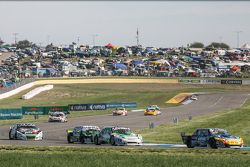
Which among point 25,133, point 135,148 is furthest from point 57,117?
point 135,148

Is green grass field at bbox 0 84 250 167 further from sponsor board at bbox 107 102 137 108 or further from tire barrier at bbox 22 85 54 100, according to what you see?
sponsor board at bbox 107 102 137 108

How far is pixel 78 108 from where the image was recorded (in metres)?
87.9

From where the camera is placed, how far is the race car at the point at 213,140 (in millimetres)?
37750

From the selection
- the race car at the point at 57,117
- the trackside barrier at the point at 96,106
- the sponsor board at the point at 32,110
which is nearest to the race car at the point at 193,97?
the trackside barrier at the point at 96,106

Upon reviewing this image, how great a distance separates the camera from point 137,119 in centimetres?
7412

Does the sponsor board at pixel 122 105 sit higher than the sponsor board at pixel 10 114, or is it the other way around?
the sponsor board at pixel 10 114

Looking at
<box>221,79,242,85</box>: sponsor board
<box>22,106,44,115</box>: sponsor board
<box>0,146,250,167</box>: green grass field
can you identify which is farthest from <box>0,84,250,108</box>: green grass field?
<box>0,146,250,167</box>: green grass field

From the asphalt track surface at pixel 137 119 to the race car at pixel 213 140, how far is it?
889 cm

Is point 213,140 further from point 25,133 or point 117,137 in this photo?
point 25,133

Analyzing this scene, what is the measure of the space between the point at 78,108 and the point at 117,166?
61003 millimetres

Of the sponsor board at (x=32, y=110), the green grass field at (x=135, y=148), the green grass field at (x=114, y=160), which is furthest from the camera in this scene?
the sponsor board at (x=32, y=110)

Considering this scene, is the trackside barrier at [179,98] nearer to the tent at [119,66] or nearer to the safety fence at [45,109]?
the safety fence at [45,109]

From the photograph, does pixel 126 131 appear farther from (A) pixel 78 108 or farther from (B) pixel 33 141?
(A) pixel 78 108

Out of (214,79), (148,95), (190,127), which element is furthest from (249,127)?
(214,79)
